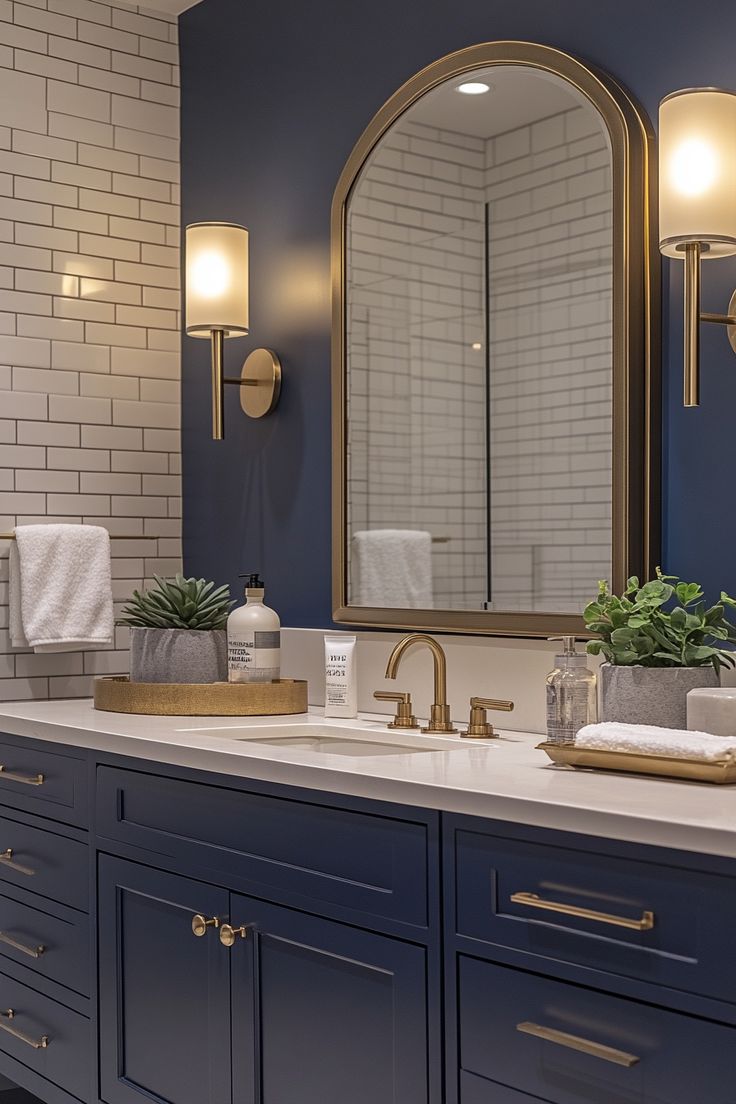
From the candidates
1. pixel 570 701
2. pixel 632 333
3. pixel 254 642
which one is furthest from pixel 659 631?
pixel 254 642

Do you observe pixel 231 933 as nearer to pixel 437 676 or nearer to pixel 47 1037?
pixel 437 676

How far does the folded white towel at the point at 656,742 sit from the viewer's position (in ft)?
5.56

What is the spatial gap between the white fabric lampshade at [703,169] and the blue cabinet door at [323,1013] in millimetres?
1131

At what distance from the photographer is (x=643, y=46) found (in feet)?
7.55

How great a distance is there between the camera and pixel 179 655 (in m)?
2.89

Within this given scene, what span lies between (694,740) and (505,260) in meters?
1.12

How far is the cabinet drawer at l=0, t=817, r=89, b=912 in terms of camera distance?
2.57m

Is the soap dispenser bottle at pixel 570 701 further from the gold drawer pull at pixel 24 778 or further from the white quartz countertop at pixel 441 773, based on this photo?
the gold drawer pull at pixel 24 778

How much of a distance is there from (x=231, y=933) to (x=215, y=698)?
27.9 inches

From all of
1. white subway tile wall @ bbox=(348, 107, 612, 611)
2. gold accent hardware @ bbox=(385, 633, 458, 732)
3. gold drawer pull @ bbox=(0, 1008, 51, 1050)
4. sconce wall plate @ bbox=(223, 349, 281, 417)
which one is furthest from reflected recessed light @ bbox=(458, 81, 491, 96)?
gold drawer pull @ bbox=(0, 1008, 51, 1050)

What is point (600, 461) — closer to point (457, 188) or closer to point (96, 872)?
point (457, 188)

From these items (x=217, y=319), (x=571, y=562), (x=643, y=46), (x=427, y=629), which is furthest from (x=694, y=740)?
(x=217, y=319)

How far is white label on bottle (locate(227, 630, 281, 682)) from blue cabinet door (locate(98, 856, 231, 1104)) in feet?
1.67

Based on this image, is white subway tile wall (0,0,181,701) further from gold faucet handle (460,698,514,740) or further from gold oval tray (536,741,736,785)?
gold oval tray (536,741,736,785)
